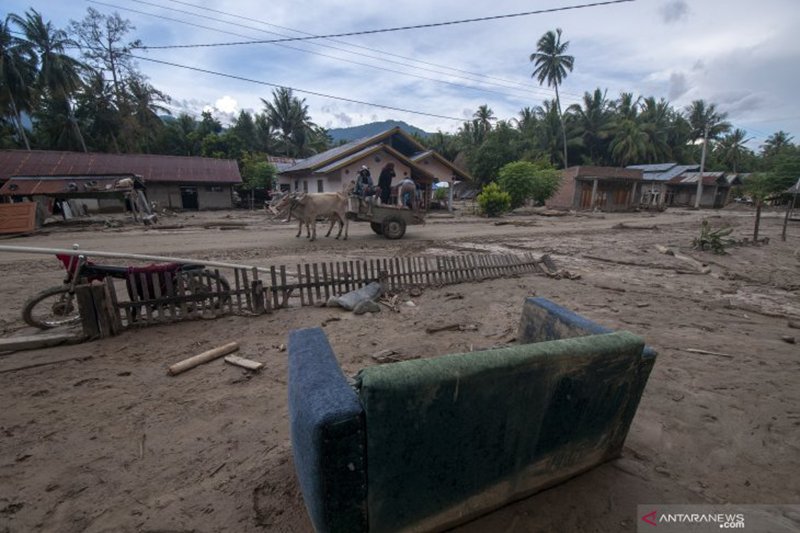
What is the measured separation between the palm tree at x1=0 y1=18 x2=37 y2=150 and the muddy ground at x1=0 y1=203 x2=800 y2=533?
36.2m

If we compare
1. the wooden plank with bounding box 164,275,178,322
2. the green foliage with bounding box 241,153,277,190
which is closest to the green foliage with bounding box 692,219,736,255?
the wooden plank with bounding box 164,275,178,322

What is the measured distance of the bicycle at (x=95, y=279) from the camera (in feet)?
16.5

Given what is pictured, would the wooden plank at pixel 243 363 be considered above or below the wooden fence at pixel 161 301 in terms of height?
below

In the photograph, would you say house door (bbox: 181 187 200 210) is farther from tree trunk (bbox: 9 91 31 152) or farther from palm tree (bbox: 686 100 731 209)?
palm tree (bbox: 686 100 731 209)

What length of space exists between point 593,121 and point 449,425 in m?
55.8

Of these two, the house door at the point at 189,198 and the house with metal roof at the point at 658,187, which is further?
the house with metal roof at the point at 658,187

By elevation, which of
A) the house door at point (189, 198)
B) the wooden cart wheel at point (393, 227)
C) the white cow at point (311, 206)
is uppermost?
the house door at point (189, 198)

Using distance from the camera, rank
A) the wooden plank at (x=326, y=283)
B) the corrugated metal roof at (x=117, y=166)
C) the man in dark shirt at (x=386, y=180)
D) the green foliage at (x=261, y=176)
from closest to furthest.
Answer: the wooden plank at (x=326, y=283) → the man in dark shirt at (x=386, y=180) → the corrugated metal roof at (x=117, y=166) → the green foliage at (x=261, y=176)

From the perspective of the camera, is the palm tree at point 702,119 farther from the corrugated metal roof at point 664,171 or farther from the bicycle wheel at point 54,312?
the bicycle wheel at point 54,312

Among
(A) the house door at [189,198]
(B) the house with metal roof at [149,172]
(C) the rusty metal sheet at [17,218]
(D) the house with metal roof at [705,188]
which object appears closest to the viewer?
(C) the rusty metal sheet at [17,218]

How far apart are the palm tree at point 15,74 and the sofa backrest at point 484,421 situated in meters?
44.2

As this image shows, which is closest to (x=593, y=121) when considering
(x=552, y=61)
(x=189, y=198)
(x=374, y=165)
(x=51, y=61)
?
(x=552, y=61)

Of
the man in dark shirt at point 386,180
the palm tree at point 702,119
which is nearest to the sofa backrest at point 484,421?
the man in dark shirt at point 386,180

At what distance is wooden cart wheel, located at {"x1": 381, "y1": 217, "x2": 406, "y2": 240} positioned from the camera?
13375 mm
